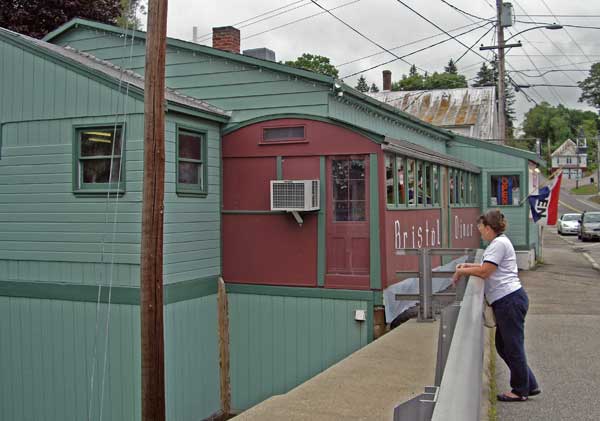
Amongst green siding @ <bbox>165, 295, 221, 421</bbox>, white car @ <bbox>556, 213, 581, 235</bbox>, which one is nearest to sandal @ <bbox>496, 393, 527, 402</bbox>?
green siding @ <bbox>165, 295, 221, 421</bbox>

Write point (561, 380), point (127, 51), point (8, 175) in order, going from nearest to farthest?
point (561, 380) → point (8, 175) → point (127, 51)

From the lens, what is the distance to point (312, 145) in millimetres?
12156

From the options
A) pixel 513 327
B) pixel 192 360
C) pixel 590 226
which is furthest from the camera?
pixel 590 226

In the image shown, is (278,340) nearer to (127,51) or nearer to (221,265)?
(221,265)

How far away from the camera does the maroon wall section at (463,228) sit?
55.4ft

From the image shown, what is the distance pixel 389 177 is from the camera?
12.0 meters

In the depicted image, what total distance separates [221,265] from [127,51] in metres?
5.19

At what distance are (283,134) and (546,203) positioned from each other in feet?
40.2

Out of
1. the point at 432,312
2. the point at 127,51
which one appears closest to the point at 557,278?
the point at 432,312

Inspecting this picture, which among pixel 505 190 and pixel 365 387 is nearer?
pixel 365 387

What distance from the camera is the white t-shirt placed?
19.1 ft

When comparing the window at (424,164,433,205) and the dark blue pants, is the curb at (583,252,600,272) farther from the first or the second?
the dark blue pants

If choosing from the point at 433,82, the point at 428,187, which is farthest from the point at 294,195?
the point at 433,82

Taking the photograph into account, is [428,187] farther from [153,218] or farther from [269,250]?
[153,218]
